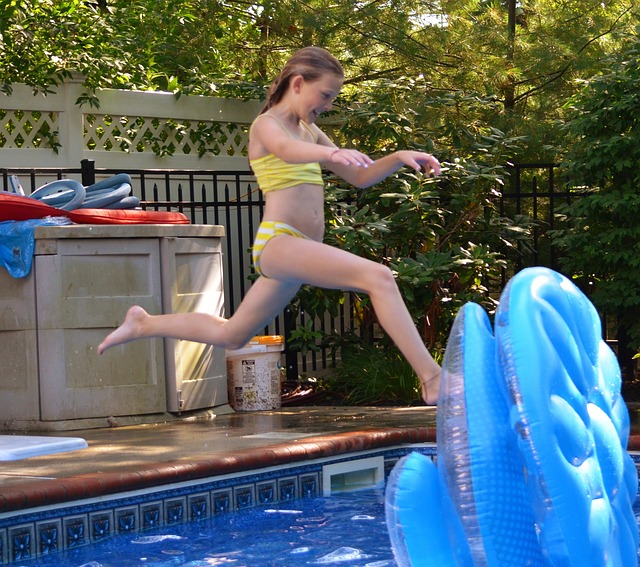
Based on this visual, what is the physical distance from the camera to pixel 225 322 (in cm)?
451

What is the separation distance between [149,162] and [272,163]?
18.6 feet

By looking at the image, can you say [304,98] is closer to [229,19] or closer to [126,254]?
[126,254]

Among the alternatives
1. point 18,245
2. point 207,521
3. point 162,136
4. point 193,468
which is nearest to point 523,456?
point 193,468

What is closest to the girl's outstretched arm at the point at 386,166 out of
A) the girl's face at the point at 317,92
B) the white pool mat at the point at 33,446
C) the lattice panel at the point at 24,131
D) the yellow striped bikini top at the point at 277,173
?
the yellow striped bikini top at the point at 277,173

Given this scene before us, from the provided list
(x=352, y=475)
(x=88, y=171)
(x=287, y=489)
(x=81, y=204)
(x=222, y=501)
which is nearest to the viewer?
(x=222, y=501)

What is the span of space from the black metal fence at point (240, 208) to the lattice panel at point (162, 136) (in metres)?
0.32

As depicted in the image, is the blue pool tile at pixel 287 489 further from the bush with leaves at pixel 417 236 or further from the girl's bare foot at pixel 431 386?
the bush with leaves at pixel 417 236

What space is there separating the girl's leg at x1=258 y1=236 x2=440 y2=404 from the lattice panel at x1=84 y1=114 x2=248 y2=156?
5641 millimetres

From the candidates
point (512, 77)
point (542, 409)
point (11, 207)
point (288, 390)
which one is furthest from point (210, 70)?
point (542, 409)

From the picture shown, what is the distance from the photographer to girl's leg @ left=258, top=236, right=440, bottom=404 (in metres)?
3.93

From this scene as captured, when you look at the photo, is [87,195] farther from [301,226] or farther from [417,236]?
[301,226]

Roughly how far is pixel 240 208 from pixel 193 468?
163 inches

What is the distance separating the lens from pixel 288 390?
9148 millimetres

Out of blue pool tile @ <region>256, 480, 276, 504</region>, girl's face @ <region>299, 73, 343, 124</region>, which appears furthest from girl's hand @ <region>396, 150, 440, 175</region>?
blue pool tile @ <region>256, 480, 276, 504</region>
